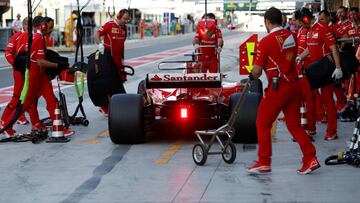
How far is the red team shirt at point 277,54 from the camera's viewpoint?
28.5 feet

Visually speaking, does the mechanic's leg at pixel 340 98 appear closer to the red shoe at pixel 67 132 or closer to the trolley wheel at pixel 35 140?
the red shoe at pixel 67 132

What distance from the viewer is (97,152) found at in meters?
10.5

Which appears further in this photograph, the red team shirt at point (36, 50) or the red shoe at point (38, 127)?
the red shoe at point (38, 127)

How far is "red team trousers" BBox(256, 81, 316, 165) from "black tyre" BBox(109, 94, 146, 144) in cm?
226

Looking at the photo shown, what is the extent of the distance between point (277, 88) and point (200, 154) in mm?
1270

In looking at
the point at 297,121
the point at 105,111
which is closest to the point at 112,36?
the point at 105,111

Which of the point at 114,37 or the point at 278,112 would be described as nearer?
the point at 278,112

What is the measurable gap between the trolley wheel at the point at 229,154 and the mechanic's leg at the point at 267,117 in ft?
1.87

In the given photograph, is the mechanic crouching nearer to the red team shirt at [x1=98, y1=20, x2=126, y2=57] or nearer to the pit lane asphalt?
the pit lane asphalt

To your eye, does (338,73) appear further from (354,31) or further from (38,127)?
(38,127)

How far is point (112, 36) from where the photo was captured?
14.2m

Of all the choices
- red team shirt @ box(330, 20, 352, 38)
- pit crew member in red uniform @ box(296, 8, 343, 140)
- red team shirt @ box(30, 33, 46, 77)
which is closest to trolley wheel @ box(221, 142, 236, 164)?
pit crew member in red uniform @ box(296, 8, 343, 140)

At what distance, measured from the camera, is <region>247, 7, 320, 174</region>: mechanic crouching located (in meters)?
8.70

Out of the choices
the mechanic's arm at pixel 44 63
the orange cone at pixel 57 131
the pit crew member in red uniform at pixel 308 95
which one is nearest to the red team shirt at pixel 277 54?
the pit crew member in red uniform at pixel 308 95
